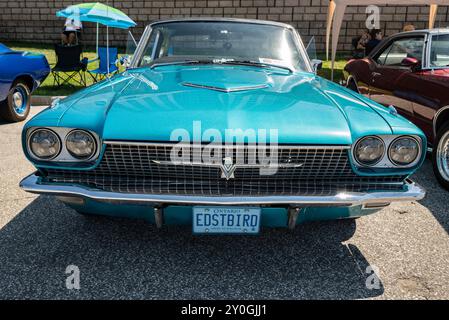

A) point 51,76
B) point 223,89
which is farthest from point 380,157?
point 51,76

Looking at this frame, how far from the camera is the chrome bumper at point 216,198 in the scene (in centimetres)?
219

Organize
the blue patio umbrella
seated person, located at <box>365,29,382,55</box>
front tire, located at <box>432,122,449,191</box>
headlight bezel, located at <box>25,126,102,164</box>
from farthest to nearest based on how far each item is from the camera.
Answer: seated person, located at <box>365,29,382,55</box> → the blue patio umbrella → front tire, located at <box>432,122,449,191</box> → headlight bezel, located at <box>25,126,102,164</box>

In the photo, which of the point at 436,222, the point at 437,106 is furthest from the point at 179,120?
the point at 437,106

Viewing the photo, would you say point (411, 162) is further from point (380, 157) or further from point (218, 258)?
point (218, 258)

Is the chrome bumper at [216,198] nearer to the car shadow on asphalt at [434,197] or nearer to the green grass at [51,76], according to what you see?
the car shadow on asphalt at [434,197]

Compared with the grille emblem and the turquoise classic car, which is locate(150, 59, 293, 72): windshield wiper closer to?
the turquoise classic car

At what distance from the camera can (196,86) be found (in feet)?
9.01

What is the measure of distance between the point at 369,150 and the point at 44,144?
173 cm

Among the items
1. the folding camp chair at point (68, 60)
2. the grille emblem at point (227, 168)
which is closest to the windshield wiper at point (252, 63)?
the grille emblem at point (227, 168)

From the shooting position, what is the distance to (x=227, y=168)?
2215mm

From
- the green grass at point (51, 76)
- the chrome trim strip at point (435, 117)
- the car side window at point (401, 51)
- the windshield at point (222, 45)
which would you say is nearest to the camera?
the windshield at point (222, 45)

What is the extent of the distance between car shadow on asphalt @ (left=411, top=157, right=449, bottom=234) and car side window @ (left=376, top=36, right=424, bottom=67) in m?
1.33

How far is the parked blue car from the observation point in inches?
229
